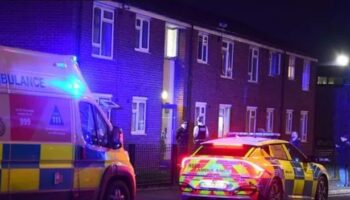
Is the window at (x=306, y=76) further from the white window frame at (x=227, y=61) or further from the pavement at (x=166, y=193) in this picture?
the pavement at (x=166, y=193)

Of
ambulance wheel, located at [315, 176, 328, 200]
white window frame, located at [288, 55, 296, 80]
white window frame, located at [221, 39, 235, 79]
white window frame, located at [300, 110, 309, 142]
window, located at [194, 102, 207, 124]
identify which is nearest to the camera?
ambulance wheel, located at [315, 176, 328, 200]

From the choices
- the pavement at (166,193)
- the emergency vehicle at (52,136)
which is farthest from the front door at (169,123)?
the emergency vehicle at (52,136)

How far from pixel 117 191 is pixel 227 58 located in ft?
60.0

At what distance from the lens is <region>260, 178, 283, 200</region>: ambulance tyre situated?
1236 centimetres

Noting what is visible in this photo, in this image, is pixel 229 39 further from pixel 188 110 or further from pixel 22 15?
pixel 22 15

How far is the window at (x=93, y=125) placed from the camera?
10.5 meters

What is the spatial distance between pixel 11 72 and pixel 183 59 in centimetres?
1643

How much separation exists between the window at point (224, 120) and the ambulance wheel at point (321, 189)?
13.8 meters

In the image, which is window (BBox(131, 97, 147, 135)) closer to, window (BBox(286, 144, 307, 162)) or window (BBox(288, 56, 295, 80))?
window (BBox(286, 144, 307, 162))

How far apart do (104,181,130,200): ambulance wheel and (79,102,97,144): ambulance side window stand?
37.4 inches

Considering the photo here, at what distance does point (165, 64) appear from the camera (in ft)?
83.3

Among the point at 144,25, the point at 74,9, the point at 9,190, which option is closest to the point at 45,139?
the point at 9,190

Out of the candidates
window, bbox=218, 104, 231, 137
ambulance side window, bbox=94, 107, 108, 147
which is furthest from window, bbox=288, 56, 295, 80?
ambulance side window, bbox=94, 107, 108, 147

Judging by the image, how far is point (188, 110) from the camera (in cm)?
2581
